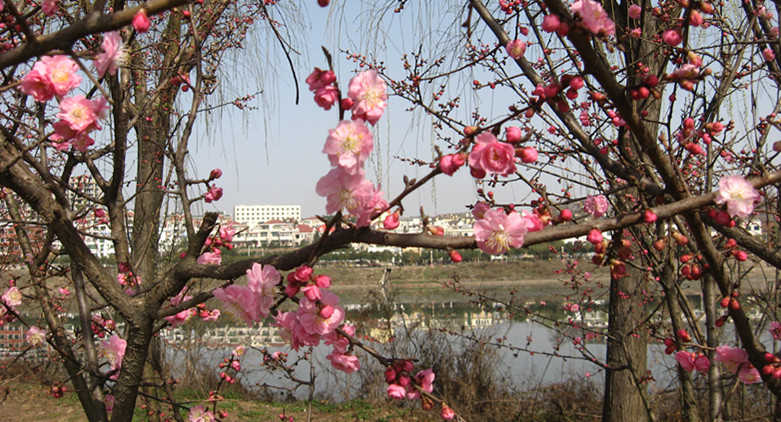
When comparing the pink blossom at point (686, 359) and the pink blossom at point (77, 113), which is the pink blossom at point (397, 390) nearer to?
the pink blossom at point (77, 113)

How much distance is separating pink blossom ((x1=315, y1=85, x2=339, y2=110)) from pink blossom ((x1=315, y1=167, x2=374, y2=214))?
11cm

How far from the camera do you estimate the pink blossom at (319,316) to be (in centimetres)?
90

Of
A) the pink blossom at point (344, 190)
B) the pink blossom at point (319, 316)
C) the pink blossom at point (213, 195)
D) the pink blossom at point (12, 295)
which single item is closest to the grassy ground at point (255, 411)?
the pink blossom at point (12, 295)

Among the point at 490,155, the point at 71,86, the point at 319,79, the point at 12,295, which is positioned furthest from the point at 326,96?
Result: the point at 12,295

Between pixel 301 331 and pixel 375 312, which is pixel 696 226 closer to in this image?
pixel 301 331

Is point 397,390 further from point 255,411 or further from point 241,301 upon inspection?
point 255,411

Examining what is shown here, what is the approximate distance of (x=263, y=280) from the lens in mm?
930

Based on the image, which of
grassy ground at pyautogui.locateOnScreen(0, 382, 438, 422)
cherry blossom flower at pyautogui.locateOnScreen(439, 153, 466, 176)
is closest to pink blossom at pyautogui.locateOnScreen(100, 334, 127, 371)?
cherry blossom flower at pyautogui.locateOnScreen(439, 153, 466, 176)

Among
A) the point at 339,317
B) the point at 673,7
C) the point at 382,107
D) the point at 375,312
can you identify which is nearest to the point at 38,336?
the point at 339,317

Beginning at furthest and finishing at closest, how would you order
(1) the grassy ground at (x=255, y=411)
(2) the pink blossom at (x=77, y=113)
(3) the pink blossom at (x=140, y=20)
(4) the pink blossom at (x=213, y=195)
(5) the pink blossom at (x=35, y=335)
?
(1) the grassy ground at (x=255, y=411) < (5) the pink blossom at (x=35, y=335) < (4) the pink blossom at (x=213, y=195) < (2) the pink blossom at (x=77, y=113) < (3) the pink blossom at (x=140, y=20)

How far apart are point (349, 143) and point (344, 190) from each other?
8 centimetres

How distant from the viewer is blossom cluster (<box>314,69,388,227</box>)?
2.71 feet

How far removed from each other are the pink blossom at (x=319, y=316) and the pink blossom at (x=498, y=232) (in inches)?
10.2

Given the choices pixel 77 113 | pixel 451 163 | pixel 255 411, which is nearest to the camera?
pixel 451 163
